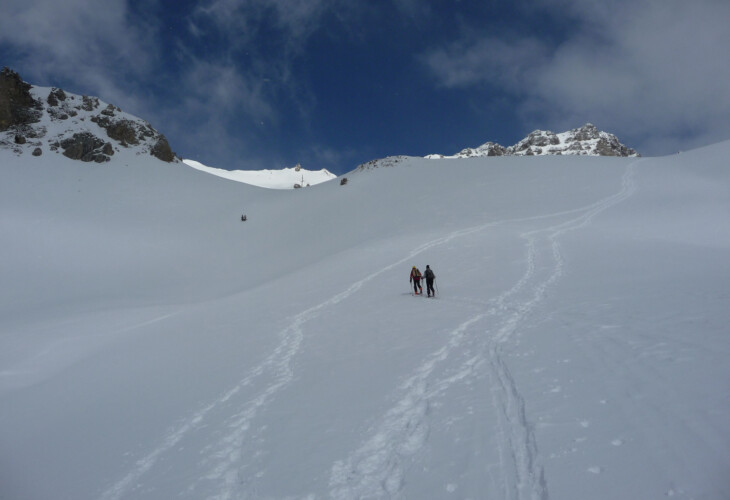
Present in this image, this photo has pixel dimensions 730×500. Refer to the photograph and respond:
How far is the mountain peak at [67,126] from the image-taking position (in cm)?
4981

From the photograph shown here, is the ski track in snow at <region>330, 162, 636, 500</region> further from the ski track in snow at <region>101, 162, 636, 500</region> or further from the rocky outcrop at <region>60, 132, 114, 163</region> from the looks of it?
the rocky outcrop at <region>60, 132, 114, 163</region>

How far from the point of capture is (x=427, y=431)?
5.59m

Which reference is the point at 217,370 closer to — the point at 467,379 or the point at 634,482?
the point at 467,379

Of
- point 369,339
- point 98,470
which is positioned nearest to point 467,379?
point 369,339

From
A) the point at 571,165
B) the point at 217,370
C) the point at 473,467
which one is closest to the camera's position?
the point at 473,467

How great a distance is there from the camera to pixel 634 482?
3793 millimetres

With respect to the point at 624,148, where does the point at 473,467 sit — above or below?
below

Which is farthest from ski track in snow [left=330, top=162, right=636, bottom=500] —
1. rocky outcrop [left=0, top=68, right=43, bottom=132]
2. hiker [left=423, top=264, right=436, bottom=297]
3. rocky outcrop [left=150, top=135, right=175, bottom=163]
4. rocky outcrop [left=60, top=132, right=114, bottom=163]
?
rocky outcrop [left=0, top=68, right=43, bottom=132]

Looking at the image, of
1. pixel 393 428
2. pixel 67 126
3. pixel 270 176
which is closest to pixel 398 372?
pixel 393 428

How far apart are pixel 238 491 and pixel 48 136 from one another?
2583 inches

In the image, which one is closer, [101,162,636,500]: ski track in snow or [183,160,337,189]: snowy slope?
[101,162,636,500]: ski track in snow

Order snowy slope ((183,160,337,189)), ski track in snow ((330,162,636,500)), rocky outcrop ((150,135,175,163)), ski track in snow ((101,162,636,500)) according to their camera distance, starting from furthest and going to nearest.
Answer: snowy slope ((183,160,337,189))
rocky outcrop ((150,135,175,163))
ski track in snow ((101,162,636,500))
ski track in snow ((330,162,636,500))

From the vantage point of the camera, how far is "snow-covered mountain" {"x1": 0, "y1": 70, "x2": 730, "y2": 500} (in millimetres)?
4621

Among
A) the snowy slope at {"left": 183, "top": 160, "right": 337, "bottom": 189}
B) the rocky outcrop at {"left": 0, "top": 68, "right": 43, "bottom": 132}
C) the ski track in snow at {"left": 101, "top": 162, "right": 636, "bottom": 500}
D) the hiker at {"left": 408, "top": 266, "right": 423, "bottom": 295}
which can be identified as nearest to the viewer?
the ski track in snow at {"left": 101, "top": 162, "right": 636, "bottom": 500}
